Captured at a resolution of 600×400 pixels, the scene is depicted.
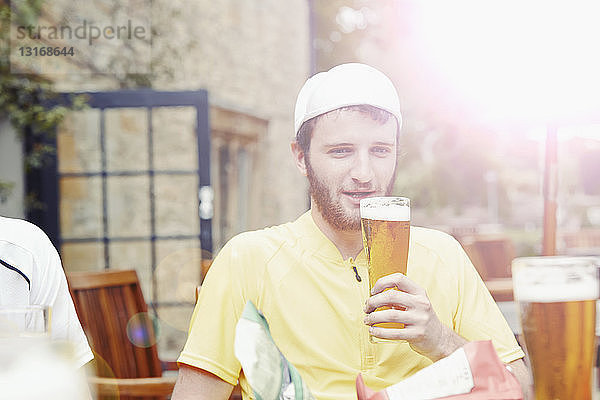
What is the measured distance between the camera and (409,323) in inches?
39.9

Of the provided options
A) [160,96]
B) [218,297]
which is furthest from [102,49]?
[218,297]

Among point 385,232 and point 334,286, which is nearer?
point 385,232

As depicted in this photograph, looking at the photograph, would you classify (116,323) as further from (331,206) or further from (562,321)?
(562,321)

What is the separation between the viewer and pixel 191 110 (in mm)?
5793

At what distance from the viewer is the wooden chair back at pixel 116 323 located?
228 cm

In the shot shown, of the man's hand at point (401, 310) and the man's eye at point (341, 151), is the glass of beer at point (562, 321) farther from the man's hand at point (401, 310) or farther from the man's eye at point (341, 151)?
the man's eye at point (341, 151)

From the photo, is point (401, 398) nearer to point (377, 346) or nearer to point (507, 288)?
point (377, 346)

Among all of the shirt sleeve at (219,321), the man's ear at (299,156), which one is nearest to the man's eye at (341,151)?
the man's ear at (299,156)

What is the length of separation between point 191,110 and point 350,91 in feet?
15.0

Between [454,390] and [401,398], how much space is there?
7cm

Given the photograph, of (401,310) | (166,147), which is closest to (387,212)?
(401,310)

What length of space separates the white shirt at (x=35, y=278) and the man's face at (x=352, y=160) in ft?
1.78

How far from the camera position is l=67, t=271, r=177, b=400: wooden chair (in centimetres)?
228

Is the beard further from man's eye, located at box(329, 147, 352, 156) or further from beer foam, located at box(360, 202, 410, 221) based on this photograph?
beer foam, located at box(360, 202, 410, 221)
